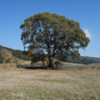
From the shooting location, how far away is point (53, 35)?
29.0 m

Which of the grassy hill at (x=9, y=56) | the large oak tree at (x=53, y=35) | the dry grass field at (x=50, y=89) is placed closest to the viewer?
the dry grass field at (x=50, y=89)

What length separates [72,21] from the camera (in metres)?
30.0

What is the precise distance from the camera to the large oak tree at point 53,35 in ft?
91.7

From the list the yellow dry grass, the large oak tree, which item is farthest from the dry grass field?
the large oak tree

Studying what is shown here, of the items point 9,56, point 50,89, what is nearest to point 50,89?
point 50,89

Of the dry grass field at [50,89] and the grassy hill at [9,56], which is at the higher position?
the grassy hill at [9,56]

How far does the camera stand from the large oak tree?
91.7ft

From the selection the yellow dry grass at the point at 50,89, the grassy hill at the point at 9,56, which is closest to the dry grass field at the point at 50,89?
the yellow dry grass at the point at 50,89

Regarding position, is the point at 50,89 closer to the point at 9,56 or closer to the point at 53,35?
the point at 53,35

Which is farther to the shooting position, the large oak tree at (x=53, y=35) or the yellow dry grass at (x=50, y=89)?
the large oak tree at (x=53, y=35)

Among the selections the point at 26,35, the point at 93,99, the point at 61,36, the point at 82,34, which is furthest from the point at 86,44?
the point at 93,99

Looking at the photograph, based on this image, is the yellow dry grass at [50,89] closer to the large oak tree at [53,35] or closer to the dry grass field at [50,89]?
the dry grass field at [50,89]

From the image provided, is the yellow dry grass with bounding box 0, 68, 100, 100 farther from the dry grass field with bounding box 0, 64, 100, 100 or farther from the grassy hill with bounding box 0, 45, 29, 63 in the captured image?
the grassy hill with bounding box 0, 45, 29, 63

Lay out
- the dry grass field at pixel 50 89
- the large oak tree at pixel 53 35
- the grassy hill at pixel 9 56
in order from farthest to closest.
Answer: the grassy hill at pixel 9 56 < the large oak tree at pixel 53 35 < the dry grass field at pixel 50 89
